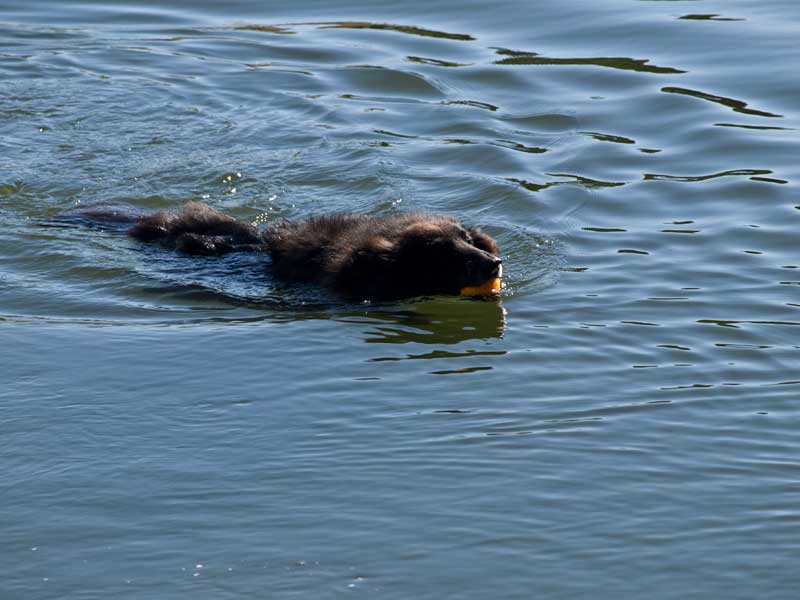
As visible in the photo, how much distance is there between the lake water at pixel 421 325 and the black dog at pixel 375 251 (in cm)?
20

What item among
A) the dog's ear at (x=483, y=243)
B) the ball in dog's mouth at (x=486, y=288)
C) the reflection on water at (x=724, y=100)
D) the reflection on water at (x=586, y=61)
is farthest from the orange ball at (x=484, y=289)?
the reflection on water at (x=586, y=61)

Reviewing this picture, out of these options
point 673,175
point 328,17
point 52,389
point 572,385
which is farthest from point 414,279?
point 328,17

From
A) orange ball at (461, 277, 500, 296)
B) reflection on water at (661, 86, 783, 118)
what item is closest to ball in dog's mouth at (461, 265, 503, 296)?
orange ball at (461, 277, 500, 296)

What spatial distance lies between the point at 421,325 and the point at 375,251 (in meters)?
0.69

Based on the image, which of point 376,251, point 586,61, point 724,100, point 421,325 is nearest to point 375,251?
point 376,251

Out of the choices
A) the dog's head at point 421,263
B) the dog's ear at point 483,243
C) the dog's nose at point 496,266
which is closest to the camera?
the dog's nose at point 496,266

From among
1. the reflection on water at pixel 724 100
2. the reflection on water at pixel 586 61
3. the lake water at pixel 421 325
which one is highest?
the reflection on water at pixel 586 61

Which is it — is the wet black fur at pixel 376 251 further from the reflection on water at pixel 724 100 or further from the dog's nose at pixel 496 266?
the reflection on water at pixel 724 100

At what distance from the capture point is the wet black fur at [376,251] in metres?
8.99

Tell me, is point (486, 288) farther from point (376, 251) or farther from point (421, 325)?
point (376, 251)

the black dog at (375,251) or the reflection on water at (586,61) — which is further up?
the reflection on water at (586,61)

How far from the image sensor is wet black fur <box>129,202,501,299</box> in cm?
899

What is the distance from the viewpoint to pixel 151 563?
17.5 feet

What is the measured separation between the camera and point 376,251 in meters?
9.16
